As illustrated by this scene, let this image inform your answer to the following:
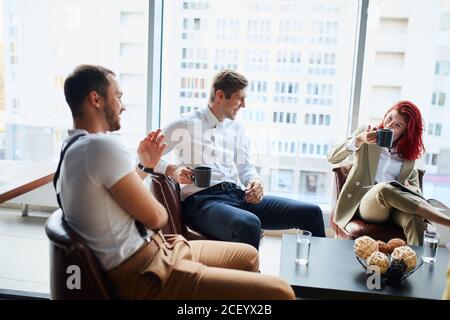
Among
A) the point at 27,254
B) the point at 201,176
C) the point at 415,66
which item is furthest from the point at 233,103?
the point at 27,254

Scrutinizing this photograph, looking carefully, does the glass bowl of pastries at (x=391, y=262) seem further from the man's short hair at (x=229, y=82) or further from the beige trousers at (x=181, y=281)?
the man's short hair at (x=229, y=82)

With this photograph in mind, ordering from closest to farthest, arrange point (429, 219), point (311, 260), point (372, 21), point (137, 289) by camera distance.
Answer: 1. point (137, 289)
2. point (311, 260)
3. point (429, 219)
4. point (372, 21)

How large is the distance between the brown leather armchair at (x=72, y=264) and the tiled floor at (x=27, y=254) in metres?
1.08

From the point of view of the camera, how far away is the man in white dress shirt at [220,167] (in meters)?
2.38

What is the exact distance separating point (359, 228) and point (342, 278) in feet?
2.67

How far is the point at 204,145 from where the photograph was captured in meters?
2.51

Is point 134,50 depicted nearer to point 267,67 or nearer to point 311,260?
point 267,67

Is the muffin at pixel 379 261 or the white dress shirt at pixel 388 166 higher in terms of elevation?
the white dress shirt at pixel 388 166

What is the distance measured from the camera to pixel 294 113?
11.4ft

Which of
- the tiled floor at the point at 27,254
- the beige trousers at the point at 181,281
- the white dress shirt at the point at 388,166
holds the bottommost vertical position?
the tiled floor at the point at 27,254

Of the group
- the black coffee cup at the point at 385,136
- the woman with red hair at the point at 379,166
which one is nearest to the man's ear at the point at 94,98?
the black coffee cup at the point at 385,136

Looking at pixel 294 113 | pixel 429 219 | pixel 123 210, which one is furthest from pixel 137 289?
pixel 294 113

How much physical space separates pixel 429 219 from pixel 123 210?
1.72m

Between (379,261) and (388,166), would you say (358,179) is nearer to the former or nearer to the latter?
(388,166)
